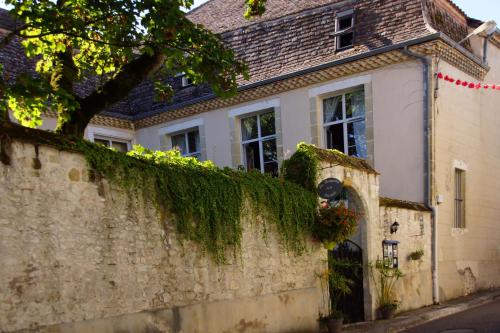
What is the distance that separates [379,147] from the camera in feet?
43.0

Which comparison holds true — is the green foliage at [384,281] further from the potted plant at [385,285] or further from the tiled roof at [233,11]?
the tiled roof at [233,11]

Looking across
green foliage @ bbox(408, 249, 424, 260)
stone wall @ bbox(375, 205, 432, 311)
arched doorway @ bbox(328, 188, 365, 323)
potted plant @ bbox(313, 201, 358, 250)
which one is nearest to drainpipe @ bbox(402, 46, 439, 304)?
stone wall @ bbox(375, 205, 432, 311)

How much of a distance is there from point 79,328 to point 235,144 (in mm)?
10648

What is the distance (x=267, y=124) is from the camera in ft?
50.2

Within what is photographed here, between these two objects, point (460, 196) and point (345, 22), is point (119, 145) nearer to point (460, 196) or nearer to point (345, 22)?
point (345, 22)

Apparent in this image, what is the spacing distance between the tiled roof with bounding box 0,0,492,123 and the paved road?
6.08m

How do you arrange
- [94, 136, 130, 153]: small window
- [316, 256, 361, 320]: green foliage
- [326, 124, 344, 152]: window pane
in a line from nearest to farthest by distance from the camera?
[316, 256, 361, 320]: green foliage
[326, 124, 344, 152]: window pane
[94, 136, 130, 153]: small window

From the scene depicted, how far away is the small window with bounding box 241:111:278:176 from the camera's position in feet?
49.7

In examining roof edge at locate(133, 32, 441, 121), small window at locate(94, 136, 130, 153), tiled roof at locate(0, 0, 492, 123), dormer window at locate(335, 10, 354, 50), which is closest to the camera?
roof edge at locate(133, 32, 441, 121)

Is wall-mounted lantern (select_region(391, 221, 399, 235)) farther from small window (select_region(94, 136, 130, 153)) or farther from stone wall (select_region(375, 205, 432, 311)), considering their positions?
small window (select_region(94, 136, 130, 153))

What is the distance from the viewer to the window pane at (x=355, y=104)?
13.6 meters

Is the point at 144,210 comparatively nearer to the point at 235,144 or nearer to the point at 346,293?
the point at 346,293

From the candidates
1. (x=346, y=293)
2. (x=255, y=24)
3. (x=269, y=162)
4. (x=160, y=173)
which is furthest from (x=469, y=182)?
(x=160, y=173)

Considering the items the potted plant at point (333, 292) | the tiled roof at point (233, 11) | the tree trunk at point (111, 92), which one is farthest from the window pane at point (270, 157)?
the tree trunk at point (111, 92)
